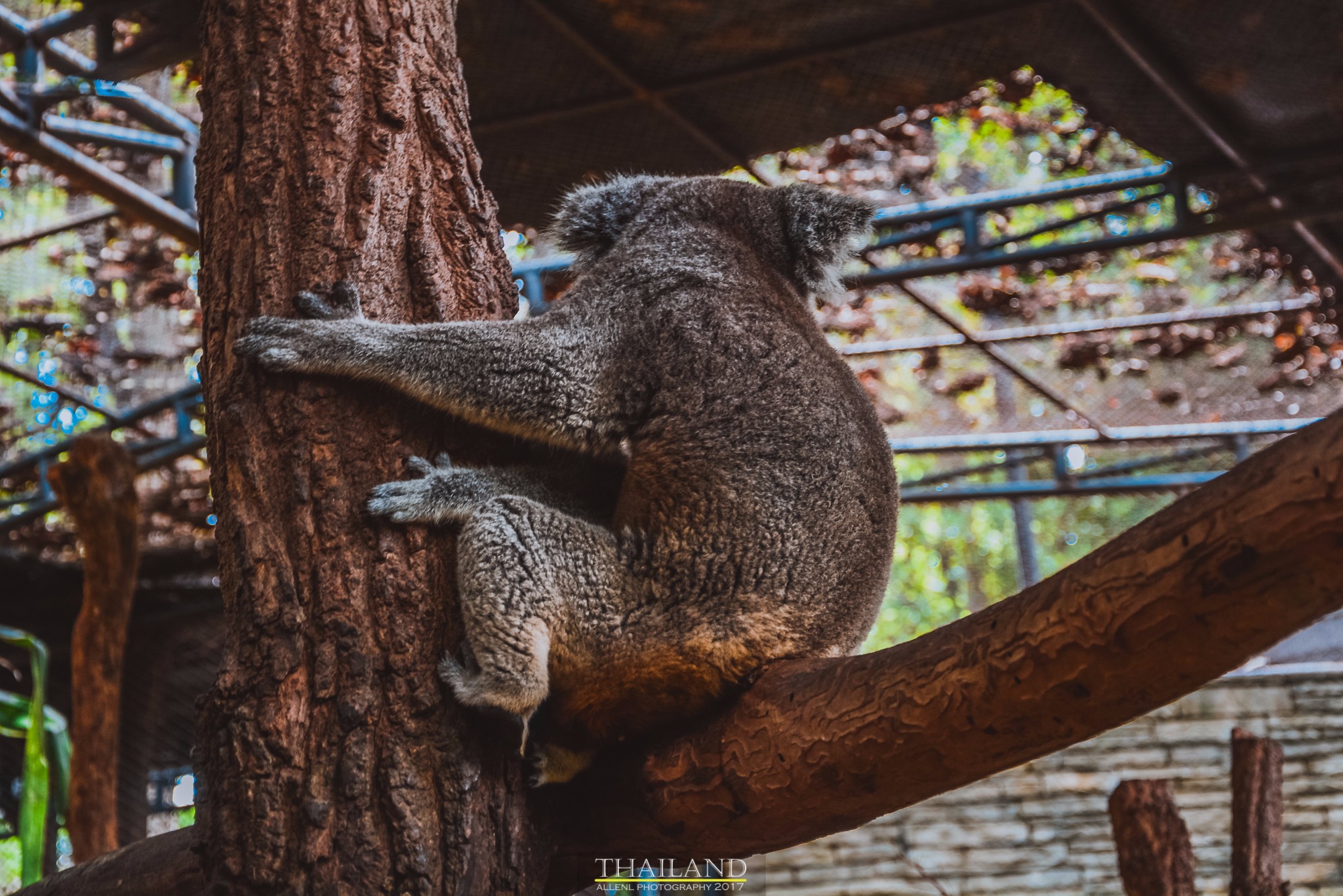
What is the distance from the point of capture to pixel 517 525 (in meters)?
2.15

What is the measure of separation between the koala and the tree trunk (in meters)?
0.07

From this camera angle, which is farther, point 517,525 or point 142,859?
point 142,859

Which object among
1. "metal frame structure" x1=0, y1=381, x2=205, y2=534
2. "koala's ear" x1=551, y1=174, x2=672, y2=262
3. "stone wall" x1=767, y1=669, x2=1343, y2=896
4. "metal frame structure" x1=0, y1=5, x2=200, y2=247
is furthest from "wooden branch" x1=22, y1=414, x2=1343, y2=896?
"stone wall" x1=767, y1=669, x2=1343, y2=896

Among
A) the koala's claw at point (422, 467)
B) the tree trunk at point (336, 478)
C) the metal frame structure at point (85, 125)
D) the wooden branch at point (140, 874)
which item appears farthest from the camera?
the metal frame structure at point (85, 125)

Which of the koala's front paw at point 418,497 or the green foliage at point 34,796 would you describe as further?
the green foliage at point 34,796

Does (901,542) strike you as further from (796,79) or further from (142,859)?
(142,859)

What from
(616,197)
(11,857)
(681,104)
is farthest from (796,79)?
(11,857)

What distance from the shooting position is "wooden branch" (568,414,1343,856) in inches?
52.6

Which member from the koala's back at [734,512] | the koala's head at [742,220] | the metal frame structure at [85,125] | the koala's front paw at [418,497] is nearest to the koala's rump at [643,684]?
the koala's back at [734,512]

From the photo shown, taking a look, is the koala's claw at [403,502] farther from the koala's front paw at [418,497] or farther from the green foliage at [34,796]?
the green foliage at [34,796]

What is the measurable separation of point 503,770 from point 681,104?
11.3 ft

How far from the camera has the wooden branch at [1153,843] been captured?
136 inches

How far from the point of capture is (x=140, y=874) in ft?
7.79

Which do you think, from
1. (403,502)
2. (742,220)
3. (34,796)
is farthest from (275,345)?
(34,796)
